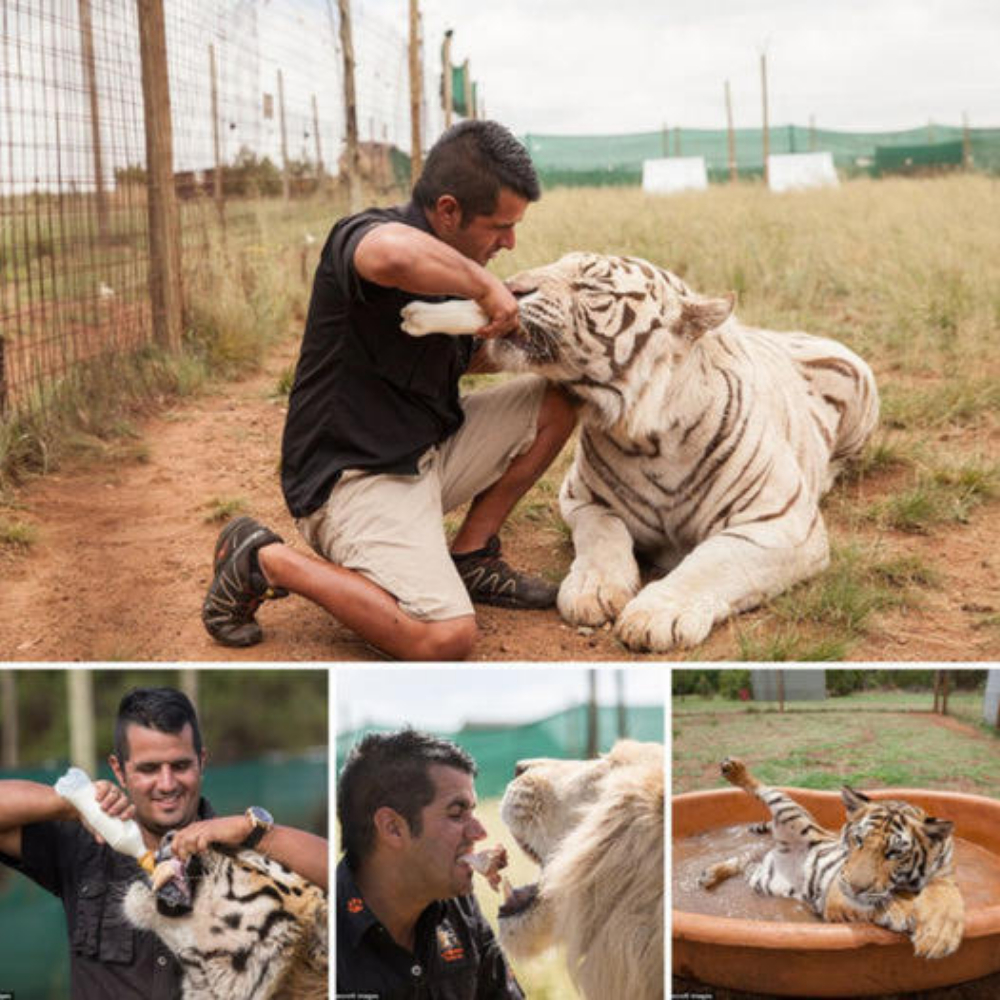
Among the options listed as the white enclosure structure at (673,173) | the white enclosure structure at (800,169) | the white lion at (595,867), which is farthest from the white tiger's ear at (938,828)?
the white enclosure structure at (673,173)

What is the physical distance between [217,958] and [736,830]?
1087 millimetres

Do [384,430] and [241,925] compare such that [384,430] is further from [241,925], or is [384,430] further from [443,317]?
[241,925]

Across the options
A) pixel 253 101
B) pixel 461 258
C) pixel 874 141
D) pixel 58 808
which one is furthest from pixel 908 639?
pixel 874 141

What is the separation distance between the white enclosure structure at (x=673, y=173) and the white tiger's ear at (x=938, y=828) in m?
15.8

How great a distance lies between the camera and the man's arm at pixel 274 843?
8.20ft

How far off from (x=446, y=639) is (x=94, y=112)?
12.4 feet

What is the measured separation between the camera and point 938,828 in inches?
96.7

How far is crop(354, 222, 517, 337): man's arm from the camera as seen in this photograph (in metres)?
2.96

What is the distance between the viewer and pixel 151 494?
4.73 m

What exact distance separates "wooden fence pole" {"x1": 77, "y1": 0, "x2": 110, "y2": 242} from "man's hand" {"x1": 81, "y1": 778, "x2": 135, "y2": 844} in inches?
159

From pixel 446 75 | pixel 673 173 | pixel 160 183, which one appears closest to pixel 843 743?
pixel 160 183

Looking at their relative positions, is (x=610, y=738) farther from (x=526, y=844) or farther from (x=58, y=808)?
(x=58, y=808)

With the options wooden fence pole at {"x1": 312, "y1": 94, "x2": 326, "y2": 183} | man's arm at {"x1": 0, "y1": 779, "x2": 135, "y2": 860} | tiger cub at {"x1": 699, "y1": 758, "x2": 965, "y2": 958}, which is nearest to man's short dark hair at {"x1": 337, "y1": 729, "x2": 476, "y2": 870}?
man's arm at {"x1": 0, "y1": 779, "x2": 135, "y2": 860}

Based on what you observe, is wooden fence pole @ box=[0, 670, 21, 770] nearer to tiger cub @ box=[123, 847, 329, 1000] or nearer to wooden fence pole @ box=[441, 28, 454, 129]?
tiger cub @ box=[123, 847, 329, 1000]
